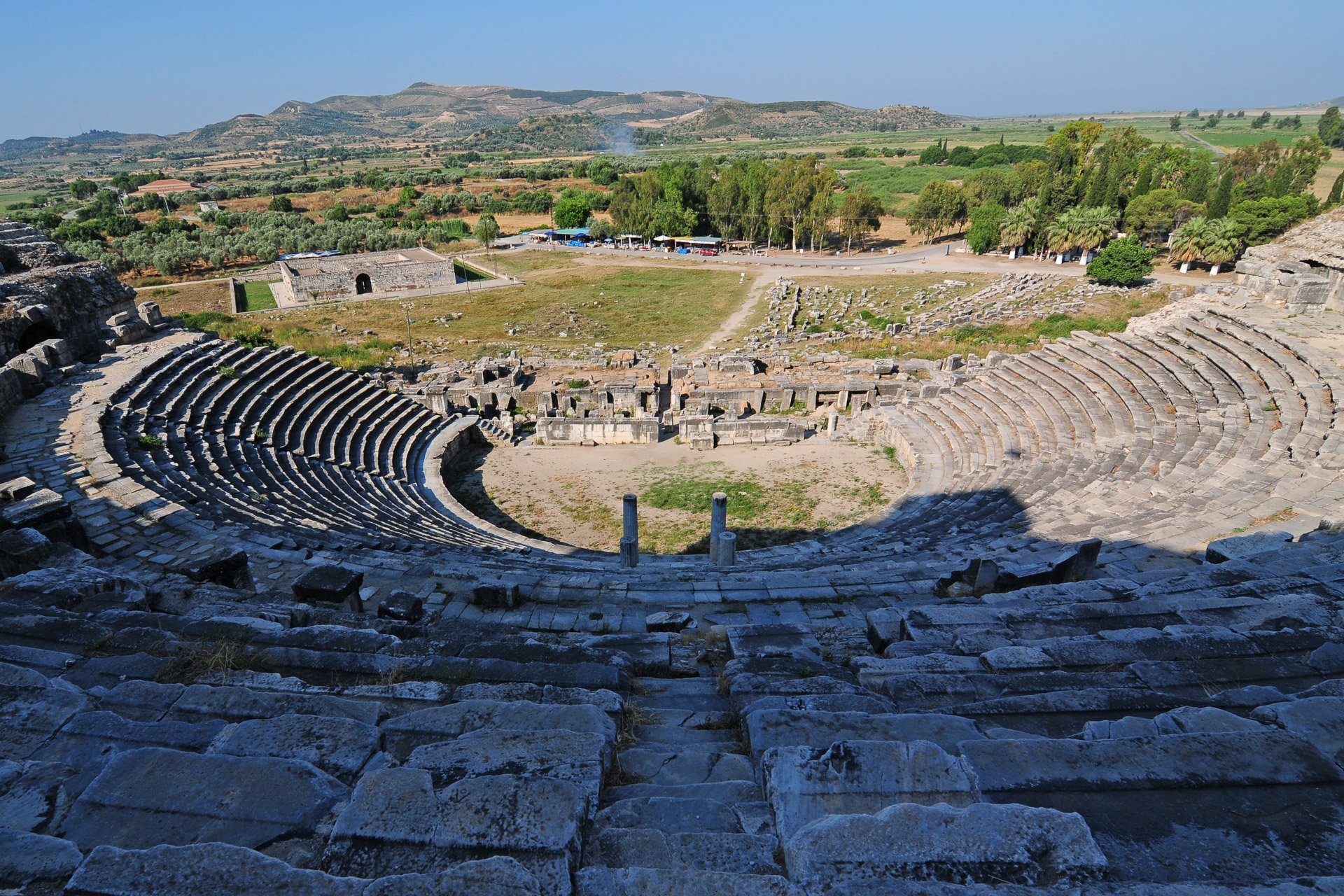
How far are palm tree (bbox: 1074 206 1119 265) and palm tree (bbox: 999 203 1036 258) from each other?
350cm

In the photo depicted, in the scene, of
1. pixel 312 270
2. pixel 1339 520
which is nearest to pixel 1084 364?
pixel 1339 520

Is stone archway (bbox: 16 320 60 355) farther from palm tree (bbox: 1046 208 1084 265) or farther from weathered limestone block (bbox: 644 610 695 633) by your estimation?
palm tree (bbox: 1046 208 1084 265)

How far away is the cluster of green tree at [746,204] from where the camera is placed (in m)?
62.0

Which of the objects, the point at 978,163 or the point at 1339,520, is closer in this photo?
the point at 1339,520

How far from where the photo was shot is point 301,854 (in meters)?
2.91

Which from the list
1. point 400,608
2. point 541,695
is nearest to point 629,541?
point 400,608

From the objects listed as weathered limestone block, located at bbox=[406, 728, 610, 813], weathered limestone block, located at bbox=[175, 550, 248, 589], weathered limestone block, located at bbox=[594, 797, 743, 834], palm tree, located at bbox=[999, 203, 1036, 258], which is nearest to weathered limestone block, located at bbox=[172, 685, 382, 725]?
weathered limestone block, located at bbox=[406, 728, 610, 813]

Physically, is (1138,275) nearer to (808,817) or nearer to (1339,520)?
→ (1339,520)

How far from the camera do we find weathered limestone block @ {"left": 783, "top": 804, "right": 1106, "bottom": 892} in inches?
103

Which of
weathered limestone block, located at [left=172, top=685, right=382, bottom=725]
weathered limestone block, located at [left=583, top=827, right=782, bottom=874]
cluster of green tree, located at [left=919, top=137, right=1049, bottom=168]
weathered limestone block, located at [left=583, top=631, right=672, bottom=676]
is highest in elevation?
cluster of green tree, located at [left=919, top=137, right=1049, bottom=168]

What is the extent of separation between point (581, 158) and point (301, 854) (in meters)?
182

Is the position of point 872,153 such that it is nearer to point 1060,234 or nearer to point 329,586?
point 1060,234

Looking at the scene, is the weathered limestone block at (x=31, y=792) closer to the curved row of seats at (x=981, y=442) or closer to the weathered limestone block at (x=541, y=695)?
the weathered limestone block at (x=541, y=695)

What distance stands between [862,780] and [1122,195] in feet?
212
